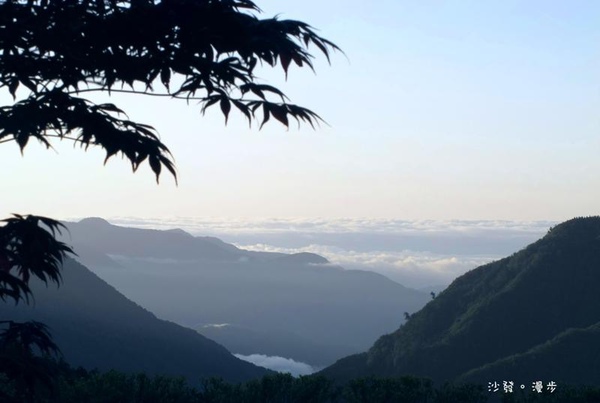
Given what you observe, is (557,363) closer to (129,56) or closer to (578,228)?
(578,228)

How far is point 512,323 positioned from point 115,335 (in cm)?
5485

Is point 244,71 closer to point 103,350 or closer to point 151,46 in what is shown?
point 151,46

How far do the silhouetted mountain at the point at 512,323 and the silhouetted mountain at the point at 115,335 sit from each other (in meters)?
30.2

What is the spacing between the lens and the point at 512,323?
8900 cm

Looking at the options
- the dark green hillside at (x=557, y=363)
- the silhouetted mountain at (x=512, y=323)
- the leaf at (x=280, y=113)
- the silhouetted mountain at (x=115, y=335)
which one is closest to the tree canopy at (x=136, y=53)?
the leaf at (x=280, y=113)

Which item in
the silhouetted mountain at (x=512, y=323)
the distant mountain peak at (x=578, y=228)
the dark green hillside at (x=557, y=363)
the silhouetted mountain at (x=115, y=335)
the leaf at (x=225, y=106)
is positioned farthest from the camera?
the silhouetted mountain at (x=115, y=335)

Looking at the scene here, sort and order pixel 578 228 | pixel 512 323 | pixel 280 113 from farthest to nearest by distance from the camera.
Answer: pixel 578 228
pixel 512 323
pixel 280 113

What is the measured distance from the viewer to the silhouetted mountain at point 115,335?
104m

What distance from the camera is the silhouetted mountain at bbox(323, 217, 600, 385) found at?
7225 cm

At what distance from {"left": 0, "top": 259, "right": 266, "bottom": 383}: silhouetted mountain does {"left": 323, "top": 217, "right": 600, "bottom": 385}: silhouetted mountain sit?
30.2 meters

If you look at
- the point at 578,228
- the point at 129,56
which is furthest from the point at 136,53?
the point at 578,228

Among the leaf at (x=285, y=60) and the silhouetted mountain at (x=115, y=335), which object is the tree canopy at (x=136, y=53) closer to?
the leaf at (x=285, y=60)

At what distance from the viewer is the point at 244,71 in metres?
7.55

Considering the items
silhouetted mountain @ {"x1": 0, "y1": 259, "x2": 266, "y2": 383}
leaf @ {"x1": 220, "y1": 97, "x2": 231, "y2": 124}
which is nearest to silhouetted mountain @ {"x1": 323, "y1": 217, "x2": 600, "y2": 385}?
silhouetted mountain @ {"x1": 0, "y1": 259, "x2": 266, "y2": 383}
